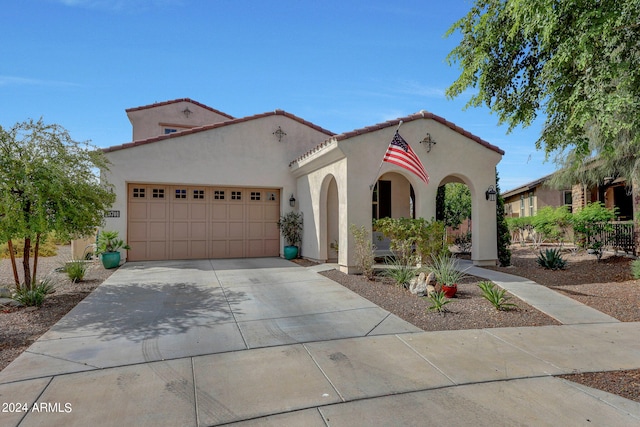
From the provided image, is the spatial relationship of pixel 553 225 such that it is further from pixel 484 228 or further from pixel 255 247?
pixel 255 247

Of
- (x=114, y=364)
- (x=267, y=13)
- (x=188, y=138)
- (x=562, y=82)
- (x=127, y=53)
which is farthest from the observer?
(x=188, y=138)

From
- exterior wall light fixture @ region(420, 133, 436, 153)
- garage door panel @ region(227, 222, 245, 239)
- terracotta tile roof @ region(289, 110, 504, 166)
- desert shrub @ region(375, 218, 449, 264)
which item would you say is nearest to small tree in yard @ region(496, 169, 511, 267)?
terracotta tile roof @ region(289, 110, 504, 166)

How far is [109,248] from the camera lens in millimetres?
10875

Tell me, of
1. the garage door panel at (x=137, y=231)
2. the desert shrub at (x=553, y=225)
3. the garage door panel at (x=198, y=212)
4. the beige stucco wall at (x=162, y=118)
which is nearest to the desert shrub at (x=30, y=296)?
the garage door panel at (x=137, y=231)

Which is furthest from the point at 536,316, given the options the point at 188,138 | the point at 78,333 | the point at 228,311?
the point at 188,138

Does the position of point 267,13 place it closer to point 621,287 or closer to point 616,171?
point 621,287

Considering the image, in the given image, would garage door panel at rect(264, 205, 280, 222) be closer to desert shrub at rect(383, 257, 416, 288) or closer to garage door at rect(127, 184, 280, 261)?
garage door at rect(127, 184, 280, 261)

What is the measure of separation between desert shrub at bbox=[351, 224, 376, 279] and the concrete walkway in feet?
7.82

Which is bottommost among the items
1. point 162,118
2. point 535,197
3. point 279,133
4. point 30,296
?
point 30,296

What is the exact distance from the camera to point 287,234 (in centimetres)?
1298

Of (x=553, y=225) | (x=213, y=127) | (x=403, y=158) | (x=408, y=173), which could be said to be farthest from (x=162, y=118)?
(x=553, y=225)

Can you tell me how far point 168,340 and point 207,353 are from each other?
2.59ft

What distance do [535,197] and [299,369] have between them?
24185 mm

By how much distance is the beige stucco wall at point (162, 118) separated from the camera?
17531 millimetres
